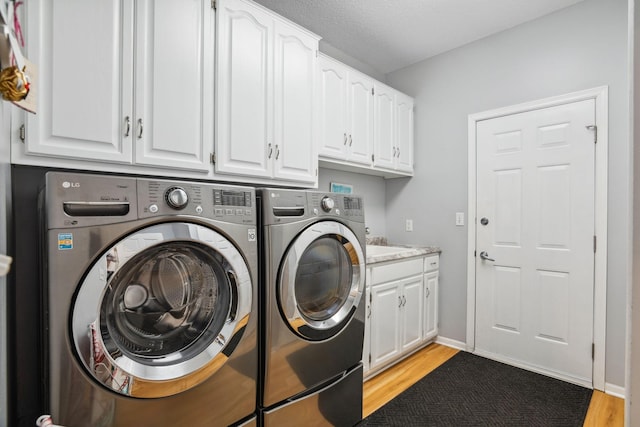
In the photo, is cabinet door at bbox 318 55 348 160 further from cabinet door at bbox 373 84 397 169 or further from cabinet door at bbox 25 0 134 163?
cabinet door at bbox 25 0 134 163

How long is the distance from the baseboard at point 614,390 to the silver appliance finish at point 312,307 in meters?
1.73

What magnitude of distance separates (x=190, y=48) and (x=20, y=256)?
3.76ft

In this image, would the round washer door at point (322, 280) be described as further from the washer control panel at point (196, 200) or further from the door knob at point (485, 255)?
the door knob at point (485, 255)

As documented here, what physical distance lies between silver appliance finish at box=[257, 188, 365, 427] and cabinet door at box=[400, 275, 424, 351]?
2.66ft

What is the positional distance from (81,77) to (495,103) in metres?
2.82

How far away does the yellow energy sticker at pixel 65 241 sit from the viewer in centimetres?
94

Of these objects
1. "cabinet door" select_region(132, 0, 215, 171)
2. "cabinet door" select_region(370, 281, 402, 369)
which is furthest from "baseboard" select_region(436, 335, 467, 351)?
"cabinet door" select_region(132, 0, 215, 171)

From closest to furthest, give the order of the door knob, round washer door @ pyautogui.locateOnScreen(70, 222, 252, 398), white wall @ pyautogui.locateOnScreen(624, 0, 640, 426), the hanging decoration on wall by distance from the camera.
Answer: the hanging decoration on wall, white wall @ pyautogui.locateOnScreen(624, 0, 640, 426), round washer door @ pyautogui.locateOnScreen(70, 222, 252, 398), the door knob

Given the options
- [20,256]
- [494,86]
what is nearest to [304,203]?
[20,256]

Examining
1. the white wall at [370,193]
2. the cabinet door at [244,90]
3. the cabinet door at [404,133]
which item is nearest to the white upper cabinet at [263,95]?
the cabinet door at [244,90]

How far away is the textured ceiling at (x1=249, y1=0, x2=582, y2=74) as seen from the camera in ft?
7.53

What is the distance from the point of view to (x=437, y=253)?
2.95 m

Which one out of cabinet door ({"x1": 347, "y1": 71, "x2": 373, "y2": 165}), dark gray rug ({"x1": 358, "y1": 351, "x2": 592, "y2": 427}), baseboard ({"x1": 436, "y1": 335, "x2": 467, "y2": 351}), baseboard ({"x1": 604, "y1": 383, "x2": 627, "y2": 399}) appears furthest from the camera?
baseboard ({"x1": 436, "y1": 335, "x2": 467, "y2": 351})

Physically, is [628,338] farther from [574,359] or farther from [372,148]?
[372,148]
